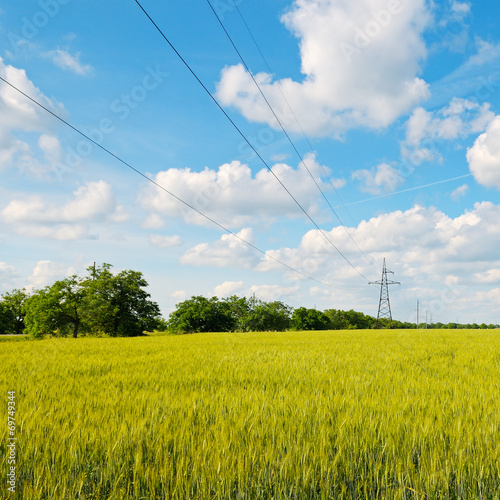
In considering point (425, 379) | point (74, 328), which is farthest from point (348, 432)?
point (74, 328)

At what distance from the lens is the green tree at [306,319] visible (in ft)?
372

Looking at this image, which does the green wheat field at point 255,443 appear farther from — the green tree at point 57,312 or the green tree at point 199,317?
the green tree at point 199,317

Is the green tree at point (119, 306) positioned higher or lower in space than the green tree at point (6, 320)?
higher

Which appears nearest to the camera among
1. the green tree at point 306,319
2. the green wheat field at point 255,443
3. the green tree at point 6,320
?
the green wheat field at point 255,443

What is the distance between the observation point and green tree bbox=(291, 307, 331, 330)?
11331 cm

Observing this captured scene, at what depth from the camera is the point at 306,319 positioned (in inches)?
4496

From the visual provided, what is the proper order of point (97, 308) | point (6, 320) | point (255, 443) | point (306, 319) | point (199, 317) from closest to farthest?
point (255, 443) → point (97, 308) → point (199, 317) → point (6, 320) → point (306, 319)

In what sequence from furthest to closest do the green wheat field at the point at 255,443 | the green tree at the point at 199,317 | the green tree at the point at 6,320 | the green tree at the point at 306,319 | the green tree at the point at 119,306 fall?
the green tree at the point at 306,319 → the green tree at the point at 6,320 → the green tree at the point at 199,317 → the green tree at the point at 119,306 → the green wheat field at the point at 255,443

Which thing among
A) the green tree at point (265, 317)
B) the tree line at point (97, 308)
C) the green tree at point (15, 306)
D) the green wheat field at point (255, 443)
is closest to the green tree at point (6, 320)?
the green tree at point (15, 306)

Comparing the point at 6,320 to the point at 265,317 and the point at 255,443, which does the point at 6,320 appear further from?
the point at 255,443

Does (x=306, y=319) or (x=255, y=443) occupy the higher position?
(x=255, y=443)

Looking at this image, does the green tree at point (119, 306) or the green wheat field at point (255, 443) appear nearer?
the green wheat field at point (255, 443)

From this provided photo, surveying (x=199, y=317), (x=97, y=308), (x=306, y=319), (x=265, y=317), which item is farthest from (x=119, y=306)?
(x=306, y=319)

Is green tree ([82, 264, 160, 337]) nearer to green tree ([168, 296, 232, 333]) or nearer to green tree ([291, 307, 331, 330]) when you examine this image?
green tree ([168, 296, 232, 333])
